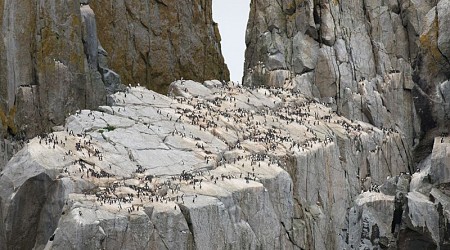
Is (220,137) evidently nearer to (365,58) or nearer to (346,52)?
(346,52)

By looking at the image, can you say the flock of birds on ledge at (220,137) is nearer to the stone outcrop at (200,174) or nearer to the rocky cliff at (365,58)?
the stone outcrop at (200,174)

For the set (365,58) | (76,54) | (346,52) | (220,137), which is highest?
(346,52)

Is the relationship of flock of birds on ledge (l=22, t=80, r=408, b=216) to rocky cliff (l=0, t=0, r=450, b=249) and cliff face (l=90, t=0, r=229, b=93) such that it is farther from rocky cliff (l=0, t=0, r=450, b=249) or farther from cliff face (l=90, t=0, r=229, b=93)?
cliff face (l=90, t=0, r=229, b=93)

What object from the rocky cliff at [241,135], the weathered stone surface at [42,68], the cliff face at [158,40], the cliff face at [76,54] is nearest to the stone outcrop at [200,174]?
the rocky cliff at [241,135]

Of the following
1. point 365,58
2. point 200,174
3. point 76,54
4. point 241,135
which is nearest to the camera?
point 200,174

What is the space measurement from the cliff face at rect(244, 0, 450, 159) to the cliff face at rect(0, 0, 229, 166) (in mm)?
9060

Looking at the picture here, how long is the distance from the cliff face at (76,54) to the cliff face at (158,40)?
0.32ft

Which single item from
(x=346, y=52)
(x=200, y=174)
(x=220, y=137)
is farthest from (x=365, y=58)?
(x=200, y=174)

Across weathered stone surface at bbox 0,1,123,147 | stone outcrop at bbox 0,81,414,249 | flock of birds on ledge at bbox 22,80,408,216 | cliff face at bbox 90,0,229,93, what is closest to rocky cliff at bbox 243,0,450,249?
flock of birds on ledge at bbox 22,80,408,216

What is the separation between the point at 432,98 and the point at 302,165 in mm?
17042

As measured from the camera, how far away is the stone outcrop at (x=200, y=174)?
2025 inches

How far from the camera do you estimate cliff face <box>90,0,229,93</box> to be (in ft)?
276

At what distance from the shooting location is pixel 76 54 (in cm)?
7156

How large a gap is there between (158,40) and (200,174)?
31.8 metres
